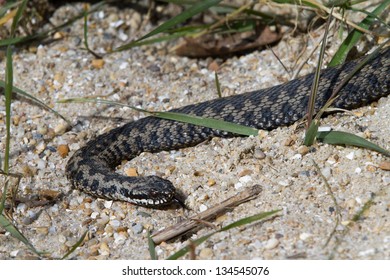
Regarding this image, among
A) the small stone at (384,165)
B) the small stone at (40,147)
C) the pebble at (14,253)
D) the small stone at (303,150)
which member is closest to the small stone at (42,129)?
the small stone at (40,147)

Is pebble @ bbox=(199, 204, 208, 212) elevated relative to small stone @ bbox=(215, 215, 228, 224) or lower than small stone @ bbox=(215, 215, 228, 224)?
lower

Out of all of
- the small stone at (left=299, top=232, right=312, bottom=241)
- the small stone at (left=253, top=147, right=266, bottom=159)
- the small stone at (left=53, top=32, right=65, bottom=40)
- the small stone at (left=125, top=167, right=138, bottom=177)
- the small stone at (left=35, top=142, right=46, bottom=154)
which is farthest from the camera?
the small stone at (left=53, top=32, right=65, bottom=40)

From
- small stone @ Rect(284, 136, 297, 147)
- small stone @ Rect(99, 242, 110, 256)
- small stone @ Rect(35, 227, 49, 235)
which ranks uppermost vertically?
small stone @ Rect(284, 136, 297, 147)

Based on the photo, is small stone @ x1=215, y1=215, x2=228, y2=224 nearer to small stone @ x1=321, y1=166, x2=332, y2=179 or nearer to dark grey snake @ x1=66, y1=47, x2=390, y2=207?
dark grey snake @ x1=66, y1=47, x2=390, y2=207

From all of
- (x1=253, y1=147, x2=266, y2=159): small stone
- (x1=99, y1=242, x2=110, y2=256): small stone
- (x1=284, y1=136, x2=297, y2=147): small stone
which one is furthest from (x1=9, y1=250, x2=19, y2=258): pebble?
(x1=284, y1=136, x2=297, y2=147): small stone

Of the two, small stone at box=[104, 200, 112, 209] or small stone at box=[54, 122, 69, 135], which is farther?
small stone at box=[54, 122, 69, 135]

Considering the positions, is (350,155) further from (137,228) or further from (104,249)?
(104,249)

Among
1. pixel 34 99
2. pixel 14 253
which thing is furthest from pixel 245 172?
pixel 34 99
